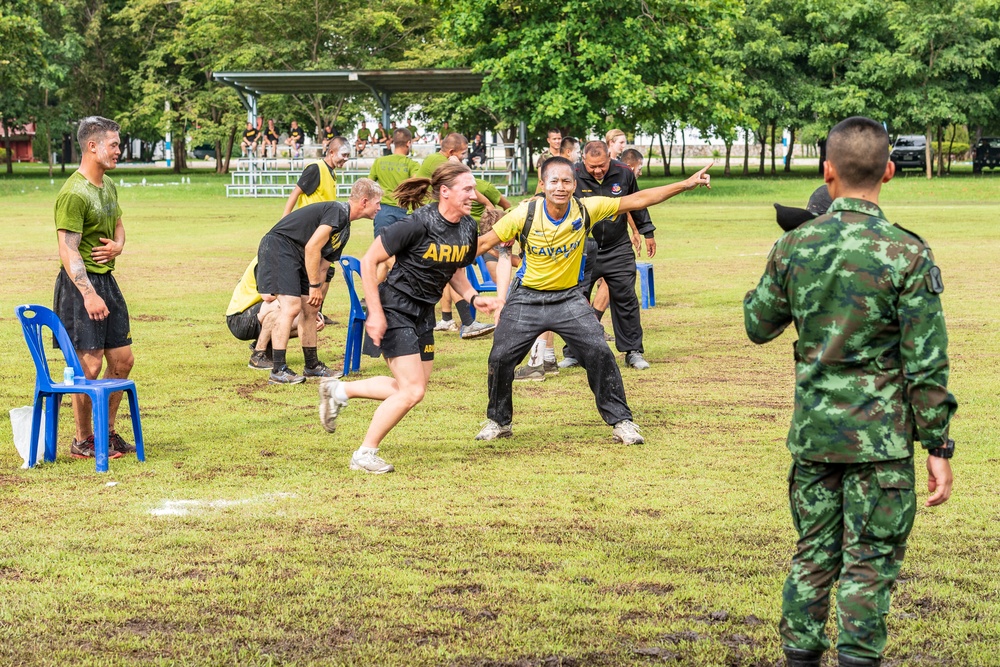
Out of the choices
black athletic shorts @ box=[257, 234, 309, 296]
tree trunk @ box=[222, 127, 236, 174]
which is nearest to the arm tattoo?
black athletic shorts @ box=[257, 234, 309, 296]

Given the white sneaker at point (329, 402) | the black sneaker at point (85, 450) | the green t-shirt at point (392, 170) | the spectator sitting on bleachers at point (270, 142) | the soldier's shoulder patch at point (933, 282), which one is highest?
the spectator sitting on bleachers at point (270, 142)

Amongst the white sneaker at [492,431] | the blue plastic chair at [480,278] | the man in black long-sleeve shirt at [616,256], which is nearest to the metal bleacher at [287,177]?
the blue plastic chair at [480,278]

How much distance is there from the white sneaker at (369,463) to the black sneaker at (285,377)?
10.4ft

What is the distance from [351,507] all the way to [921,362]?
142 inches

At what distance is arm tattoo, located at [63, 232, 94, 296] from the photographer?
7.32m

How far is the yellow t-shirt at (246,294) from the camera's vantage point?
11.3 meters

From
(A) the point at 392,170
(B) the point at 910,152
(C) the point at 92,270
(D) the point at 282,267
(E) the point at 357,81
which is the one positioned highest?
(E) the point at 357,81

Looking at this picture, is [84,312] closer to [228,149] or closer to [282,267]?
[282,267]

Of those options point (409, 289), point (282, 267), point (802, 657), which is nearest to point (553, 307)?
point (409, 289)

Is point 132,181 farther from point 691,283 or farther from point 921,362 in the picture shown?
point 921,362

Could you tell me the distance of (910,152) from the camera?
56688mm

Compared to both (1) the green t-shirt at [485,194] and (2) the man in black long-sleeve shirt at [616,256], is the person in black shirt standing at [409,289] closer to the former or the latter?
(2) the man in black long-sleeve shirt at [616,256]

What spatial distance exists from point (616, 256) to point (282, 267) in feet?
9.52

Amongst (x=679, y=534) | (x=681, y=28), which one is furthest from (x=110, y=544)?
(x=681, y=28)
